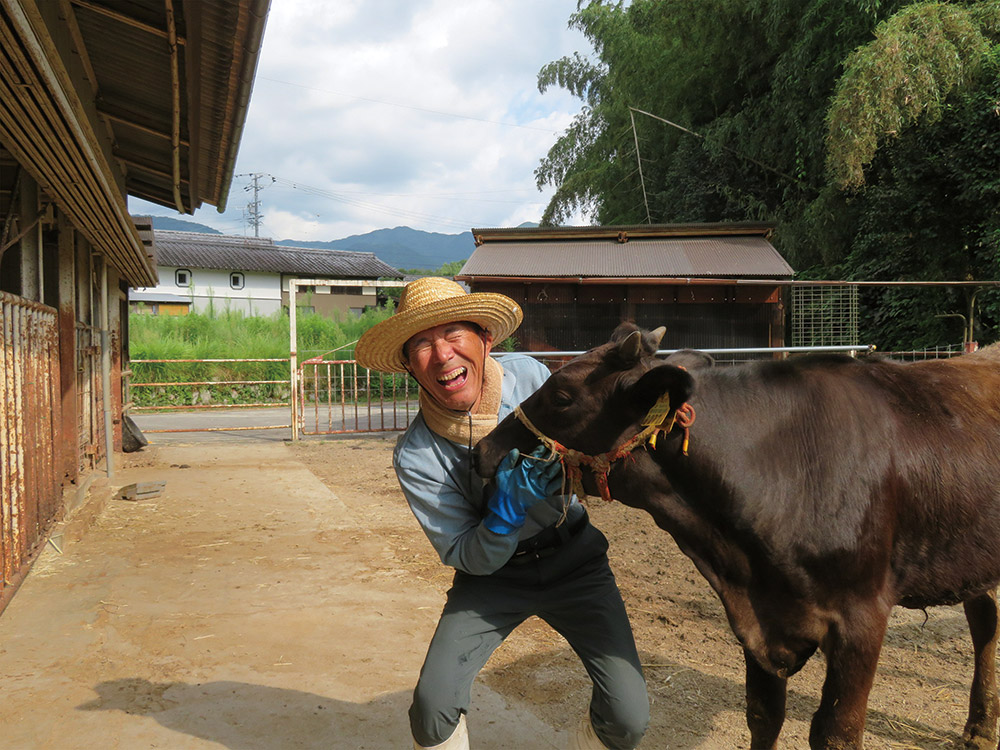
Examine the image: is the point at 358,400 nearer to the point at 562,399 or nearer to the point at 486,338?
the point at 486,338

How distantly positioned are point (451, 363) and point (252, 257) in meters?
38.8

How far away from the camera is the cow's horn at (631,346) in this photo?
2.19 meters

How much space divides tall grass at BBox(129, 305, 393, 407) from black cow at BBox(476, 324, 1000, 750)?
58.5 ft

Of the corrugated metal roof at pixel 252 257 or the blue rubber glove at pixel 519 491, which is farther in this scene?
the corrugated metal roof at pixel 252 257

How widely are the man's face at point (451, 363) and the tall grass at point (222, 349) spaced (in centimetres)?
1757

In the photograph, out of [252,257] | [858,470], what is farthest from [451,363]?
[252,257]

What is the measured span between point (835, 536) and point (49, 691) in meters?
3.27

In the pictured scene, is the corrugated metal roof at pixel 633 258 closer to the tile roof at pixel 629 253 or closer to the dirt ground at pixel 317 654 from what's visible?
the tile roof at pixel 629 253

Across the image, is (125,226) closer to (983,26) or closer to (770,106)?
(983,26)

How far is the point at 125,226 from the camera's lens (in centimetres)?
588

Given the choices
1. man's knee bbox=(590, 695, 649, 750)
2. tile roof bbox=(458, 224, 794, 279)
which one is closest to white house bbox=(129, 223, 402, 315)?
tile roof bbox=(458, 224, 794, 279)

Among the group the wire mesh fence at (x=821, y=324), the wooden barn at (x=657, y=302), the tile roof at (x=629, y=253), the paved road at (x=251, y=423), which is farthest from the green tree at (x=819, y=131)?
the paved road at (x=251, y=423)

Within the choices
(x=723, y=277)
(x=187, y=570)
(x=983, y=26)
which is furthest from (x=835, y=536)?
(x=983, y=26)

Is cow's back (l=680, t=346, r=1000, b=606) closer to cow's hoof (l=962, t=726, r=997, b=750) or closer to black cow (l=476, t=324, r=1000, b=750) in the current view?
black cow (l=476, t=324, r=1000, b=750)
